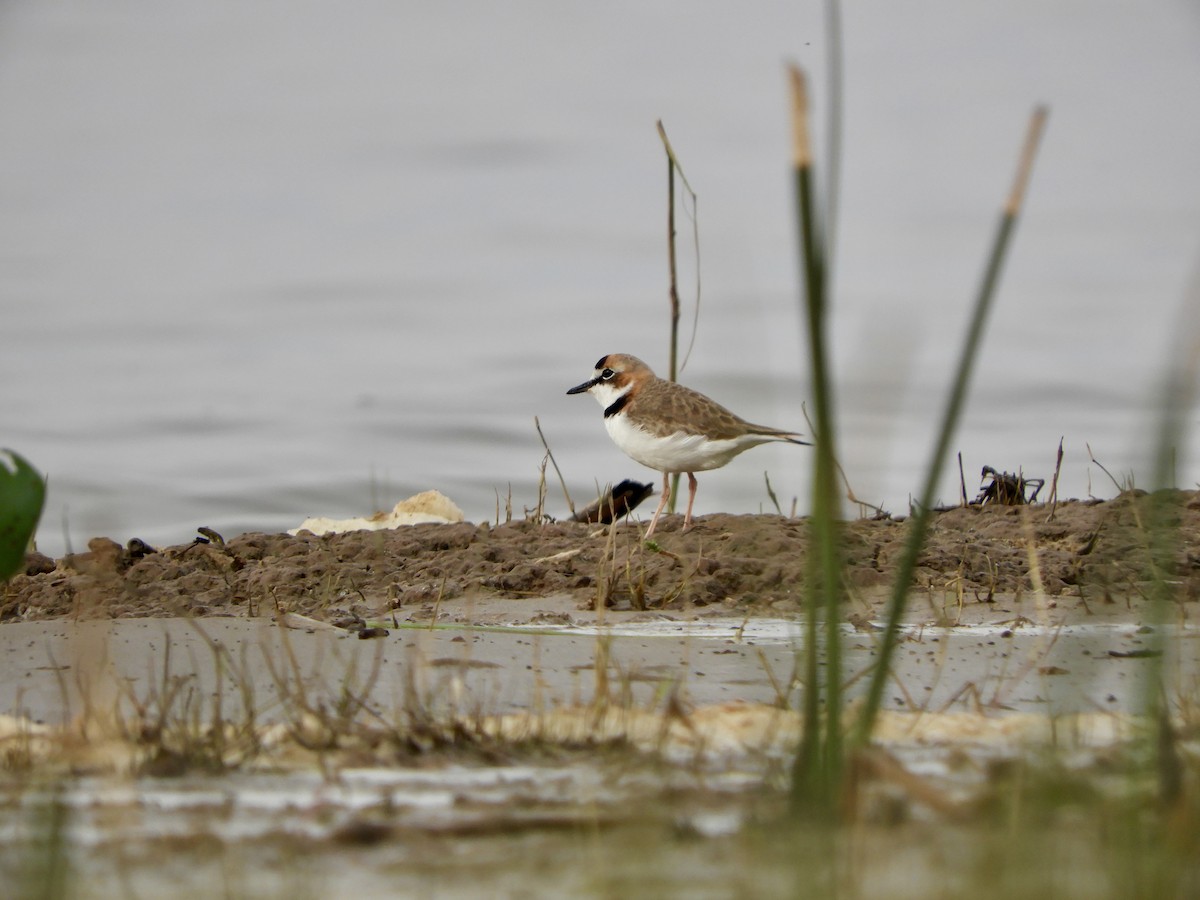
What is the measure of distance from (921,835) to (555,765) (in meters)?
0.86

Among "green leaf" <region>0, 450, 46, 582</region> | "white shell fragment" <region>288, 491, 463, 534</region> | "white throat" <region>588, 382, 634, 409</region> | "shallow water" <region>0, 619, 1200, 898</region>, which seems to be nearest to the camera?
"shallow water" <region>0, 619, 1200, 898</region>

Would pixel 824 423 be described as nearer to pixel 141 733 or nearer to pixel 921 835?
pixel 921 835

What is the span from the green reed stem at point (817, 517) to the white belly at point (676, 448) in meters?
5.48

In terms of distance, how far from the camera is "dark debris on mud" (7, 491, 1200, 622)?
5.36m

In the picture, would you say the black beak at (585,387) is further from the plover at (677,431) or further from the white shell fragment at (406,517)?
the white shell fragment at (406,517)

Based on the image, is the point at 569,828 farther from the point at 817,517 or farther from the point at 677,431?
the point at 677,431

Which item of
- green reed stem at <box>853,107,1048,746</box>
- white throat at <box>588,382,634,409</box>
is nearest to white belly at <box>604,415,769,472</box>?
white throat at <box>588,382,634,409</box>

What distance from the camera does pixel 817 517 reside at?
2.51m

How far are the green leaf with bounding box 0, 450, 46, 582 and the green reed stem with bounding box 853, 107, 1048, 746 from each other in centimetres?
223

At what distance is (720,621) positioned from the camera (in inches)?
204

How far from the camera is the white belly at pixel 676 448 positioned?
806 centimetres

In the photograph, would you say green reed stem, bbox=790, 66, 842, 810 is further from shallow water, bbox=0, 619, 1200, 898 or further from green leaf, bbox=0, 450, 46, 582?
green leaf, bbox=0, 450, 46, 582

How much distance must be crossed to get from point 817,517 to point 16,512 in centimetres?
218

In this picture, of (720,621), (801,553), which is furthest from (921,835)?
(801,553)
